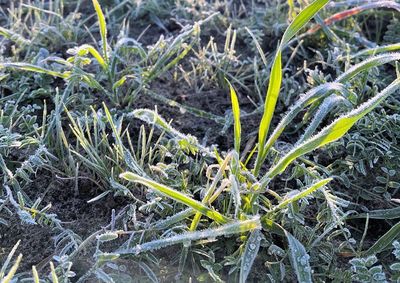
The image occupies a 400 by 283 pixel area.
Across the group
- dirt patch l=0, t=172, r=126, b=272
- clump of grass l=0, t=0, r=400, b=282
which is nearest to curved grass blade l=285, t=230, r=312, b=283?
clump of grass l=0, t=0, r=400, b=282

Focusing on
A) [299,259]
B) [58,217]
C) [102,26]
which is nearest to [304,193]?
[299,259]

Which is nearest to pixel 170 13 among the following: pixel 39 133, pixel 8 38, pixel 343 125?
pixel 8 38

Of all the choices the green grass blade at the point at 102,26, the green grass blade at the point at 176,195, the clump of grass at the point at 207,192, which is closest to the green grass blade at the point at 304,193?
the clump of grass at the point at 207,192

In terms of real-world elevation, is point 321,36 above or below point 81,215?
above

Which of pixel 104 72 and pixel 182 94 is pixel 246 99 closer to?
pixel 182 94

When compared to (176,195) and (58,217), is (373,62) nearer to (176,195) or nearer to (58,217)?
(176,195)
